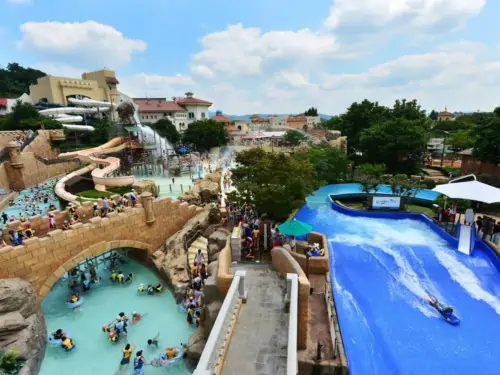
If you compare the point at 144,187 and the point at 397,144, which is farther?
the point at 397,144

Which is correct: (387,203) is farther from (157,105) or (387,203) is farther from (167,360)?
(157,105)

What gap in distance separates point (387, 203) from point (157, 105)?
62.0m

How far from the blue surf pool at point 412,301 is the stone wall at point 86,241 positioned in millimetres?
10007

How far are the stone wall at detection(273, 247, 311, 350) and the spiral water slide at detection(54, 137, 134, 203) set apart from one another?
57.4ft

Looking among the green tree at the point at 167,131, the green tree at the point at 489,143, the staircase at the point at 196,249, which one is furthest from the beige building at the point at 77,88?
the green tree at the point at 489,143

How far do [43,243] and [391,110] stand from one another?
48.3m

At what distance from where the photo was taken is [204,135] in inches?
2099

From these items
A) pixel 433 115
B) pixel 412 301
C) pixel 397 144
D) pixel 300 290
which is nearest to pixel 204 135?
pixel 397 144

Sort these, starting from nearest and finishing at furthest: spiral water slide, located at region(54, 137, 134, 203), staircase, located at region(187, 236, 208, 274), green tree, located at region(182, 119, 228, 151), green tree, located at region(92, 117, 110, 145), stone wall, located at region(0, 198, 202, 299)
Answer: stone wall, located at region(0, 198, 202, 299)
staircase, located at region(187, 236, 208, 274)
spiral water slide, located at region(54, 137, 134, 203)
green tree, located at region(92, 117, 110, 145)
green tree, located at region(182, 119, 228, 151)

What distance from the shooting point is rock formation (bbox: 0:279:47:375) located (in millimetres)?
9914

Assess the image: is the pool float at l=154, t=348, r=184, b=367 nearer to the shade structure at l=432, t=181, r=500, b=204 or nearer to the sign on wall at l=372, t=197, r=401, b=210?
the shade structure at l=432, t=181, r=500, b=204

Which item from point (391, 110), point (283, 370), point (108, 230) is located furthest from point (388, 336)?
point (391, 110)

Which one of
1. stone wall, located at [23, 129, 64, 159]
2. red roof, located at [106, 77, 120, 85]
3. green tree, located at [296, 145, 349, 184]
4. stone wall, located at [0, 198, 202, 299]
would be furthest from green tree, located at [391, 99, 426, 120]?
red roof, located at [106, 77, 120, 85]

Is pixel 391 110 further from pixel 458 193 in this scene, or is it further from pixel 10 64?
pixel 10 64
